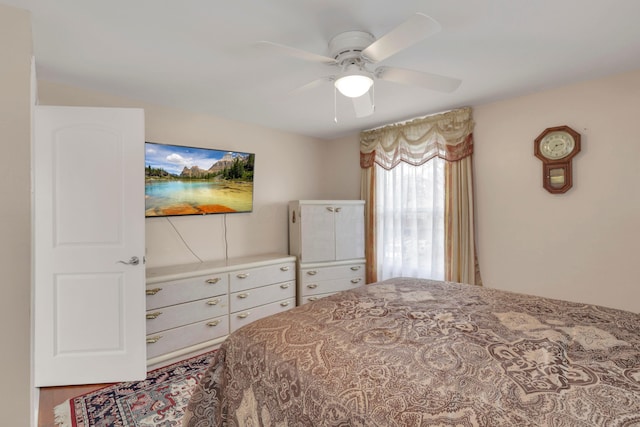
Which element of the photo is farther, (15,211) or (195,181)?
(195,181)

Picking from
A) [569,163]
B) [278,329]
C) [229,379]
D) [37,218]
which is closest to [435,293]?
[278,329]

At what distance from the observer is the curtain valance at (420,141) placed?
10.3 ft

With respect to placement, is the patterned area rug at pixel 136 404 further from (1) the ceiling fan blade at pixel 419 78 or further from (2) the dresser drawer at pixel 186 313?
(1) the ceiling fan blade at pixel 419 78

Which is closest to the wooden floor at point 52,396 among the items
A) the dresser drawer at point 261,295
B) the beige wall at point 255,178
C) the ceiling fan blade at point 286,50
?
the beige wall at point 255,178

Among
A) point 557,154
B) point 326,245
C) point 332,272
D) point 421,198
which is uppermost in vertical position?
point 557,154

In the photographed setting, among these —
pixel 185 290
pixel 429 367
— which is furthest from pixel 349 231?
pixel 429 367

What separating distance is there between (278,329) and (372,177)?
283 centimetres

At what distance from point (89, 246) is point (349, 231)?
2578mm

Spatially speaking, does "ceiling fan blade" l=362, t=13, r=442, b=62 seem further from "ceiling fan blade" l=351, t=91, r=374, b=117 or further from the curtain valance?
the curtain valance

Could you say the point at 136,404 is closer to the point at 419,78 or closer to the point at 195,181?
the point at 195,181

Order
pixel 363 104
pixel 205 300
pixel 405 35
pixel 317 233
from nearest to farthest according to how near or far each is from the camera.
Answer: pixel 405 35, pixel 363 104, pixel 205 300, pixel 317 233

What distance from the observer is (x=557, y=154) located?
2656mm

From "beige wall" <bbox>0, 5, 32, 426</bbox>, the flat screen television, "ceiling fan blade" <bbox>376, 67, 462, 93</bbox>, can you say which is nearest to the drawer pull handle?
"beige wall" <bbox>0, 5, 32, 426</bbox>

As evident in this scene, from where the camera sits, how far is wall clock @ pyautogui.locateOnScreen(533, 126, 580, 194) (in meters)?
2.59
